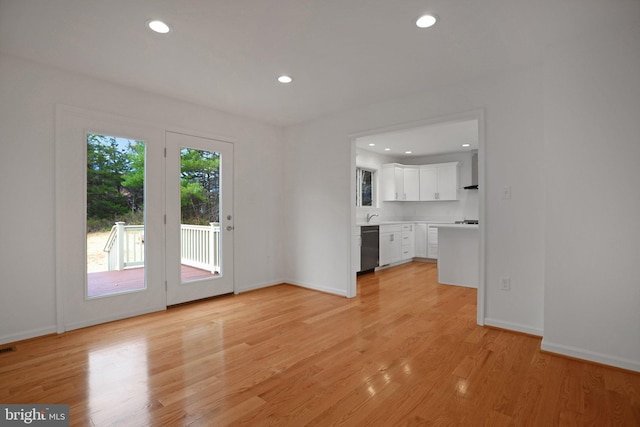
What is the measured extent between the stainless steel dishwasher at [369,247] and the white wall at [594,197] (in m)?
3.32

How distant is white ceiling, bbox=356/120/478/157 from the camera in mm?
5508

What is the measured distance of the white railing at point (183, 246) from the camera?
11.8 ft

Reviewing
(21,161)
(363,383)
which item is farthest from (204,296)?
(363,383)

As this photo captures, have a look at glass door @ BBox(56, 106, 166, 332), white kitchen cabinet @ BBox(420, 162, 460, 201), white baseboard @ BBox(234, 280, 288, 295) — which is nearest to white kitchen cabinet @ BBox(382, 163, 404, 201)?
white kitchen cabinet @ BBox(420, 162, 460, 201)

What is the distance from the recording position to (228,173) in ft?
15.2

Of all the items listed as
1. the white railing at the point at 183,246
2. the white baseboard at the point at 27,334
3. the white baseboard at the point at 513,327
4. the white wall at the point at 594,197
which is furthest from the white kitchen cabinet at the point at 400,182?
the white baseboard at the point at 27,334

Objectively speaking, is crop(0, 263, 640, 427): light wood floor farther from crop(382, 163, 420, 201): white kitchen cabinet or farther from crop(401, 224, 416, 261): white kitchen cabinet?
crop(382, 163, 420, 201): white kitchen cabinet

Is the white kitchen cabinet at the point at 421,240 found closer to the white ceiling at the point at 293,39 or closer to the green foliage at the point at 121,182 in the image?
the white ceiling at the point at 293,39

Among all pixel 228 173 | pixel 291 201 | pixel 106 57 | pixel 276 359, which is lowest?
pixel 276 359

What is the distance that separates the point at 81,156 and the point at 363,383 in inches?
134

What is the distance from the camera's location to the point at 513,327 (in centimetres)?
320

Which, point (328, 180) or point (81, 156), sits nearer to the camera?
point (81, 156)

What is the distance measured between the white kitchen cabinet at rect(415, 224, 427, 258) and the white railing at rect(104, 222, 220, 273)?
15.7 ft

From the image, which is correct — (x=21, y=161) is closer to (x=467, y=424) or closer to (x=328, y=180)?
(x=328, y=180)
